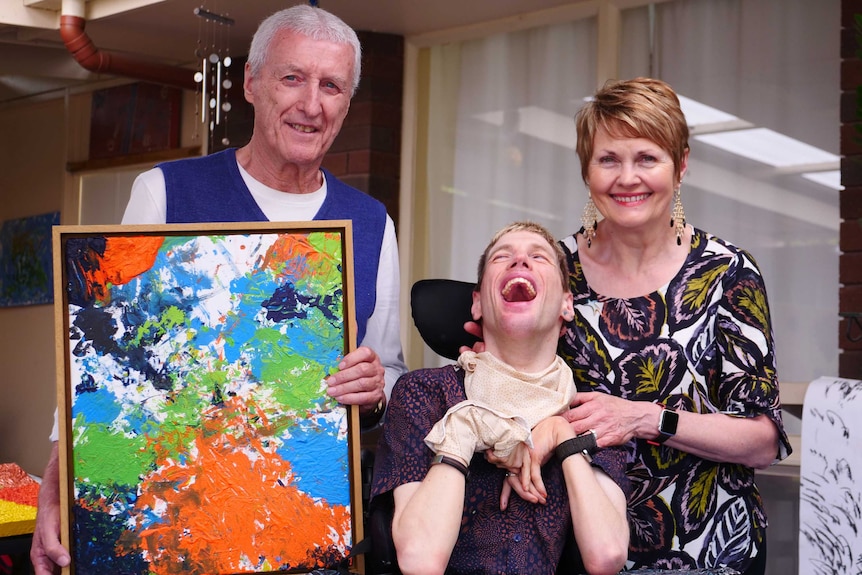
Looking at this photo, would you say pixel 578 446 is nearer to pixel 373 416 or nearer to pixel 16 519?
pixel 373 416

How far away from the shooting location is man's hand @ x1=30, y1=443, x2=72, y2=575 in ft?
6.22

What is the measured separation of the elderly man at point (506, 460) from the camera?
185cm

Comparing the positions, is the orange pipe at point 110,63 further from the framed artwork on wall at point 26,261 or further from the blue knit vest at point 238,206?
the blue knit vest at point 238,206

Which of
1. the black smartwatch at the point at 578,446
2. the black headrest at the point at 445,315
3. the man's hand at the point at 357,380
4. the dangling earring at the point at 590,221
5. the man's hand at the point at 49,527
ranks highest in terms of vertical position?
the dangling earring at the point at 590,221

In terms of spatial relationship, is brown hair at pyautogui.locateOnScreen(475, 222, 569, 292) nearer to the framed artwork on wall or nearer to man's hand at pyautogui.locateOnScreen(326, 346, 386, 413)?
A: man's hand at pyautogui.locateOnScreen(326, 346, 386, 413)

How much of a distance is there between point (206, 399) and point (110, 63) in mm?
3815

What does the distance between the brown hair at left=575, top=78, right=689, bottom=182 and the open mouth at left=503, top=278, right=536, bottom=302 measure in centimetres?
36

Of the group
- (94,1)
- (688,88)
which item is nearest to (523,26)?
(688,88)

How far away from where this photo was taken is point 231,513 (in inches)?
76.7

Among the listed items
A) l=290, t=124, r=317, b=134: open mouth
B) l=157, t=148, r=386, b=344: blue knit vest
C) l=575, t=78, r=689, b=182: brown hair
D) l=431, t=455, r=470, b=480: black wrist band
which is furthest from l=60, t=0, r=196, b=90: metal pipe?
l=431, t=455, r=470, b=480: black wrist band

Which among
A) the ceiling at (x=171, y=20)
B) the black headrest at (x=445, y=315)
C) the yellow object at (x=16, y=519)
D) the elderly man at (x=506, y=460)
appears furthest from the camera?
the ceiling at (x=171, y=20)

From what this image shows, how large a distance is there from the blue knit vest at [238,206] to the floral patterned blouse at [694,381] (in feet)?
1.74

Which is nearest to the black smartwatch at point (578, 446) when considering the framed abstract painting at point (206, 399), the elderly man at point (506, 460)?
the elderly man at point (506, 460)

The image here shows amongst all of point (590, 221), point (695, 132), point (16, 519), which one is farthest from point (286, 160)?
point (695, 132)
